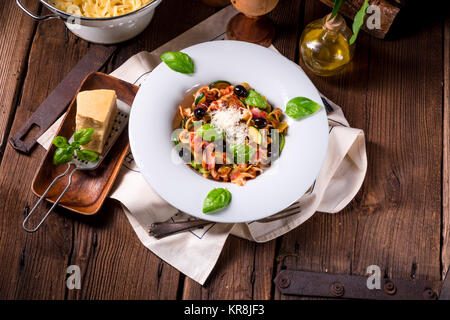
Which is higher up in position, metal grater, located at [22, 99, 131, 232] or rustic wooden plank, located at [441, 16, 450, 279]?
metal grater, located at [22, 99, 131, 232]

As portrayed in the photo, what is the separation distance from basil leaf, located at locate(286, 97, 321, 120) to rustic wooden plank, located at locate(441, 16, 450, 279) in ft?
2.89

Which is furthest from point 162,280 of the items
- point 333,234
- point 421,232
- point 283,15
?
point 283,15

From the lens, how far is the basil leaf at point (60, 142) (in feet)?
7.64

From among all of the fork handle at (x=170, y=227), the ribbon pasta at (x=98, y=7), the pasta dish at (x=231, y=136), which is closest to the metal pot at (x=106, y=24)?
the ribbon pasta at (x=98, y=7)

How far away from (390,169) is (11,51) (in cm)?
222

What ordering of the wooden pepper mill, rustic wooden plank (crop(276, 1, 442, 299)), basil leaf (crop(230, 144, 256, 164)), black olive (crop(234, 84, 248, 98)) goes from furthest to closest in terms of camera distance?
the wooden pepper mill < rustic wooden plank (crop(276, 1, 442, 299)) < black olive (crop(234, 84, 248, 98)) < basil leaf (crop(230, 144, 256, 164))

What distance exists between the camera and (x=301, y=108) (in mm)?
2318

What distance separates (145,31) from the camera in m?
2.79

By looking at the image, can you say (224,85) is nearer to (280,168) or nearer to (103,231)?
(280,168)

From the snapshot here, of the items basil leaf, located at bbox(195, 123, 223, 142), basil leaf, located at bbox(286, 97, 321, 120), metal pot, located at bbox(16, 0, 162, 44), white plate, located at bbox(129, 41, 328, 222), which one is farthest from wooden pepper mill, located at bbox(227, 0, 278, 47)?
basil leaf, located at bbox(195, 123, 223, 142)

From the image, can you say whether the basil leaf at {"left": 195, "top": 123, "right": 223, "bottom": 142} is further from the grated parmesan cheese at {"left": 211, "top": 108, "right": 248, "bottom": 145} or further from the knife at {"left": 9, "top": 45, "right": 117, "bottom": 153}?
the knife at {"left": 9, "top": 45, "right": 117, "bottom": 153}

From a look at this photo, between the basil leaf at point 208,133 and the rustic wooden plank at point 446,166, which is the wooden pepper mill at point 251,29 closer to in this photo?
the basil leaf at point 208,133

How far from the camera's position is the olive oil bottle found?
2.63 m
